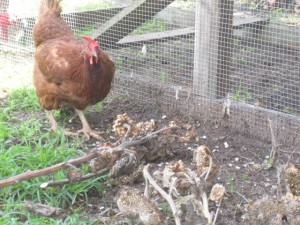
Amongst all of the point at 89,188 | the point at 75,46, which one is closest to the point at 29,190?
the point at 89,188

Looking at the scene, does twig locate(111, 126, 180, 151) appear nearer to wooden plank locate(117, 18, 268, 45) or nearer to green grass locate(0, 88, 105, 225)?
green grass locate(0, 88, 105, 225)

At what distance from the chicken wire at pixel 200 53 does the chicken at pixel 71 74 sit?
0.68 metres

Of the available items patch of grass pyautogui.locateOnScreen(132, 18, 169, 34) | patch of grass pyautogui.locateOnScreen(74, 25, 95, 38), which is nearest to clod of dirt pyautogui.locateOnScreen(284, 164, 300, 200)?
patch of grass pyautogui.locateOnScreen(74, 25, 95, 38)

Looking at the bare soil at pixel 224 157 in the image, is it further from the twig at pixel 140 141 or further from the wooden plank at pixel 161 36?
the wooden plank at pixel 161 36

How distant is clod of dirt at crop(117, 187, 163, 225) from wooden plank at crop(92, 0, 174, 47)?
8.05 feet

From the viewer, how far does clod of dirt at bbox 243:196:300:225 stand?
100 inches

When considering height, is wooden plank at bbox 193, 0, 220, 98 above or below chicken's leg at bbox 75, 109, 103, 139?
above

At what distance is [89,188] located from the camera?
348 centimetres

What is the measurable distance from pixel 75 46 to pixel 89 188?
1.40 m

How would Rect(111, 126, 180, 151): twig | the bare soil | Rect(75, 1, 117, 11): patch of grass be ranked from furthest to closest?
Rect(75, 1, 117, 11): patch of grass
Rect(111, 126, 180, 151): twig
the bare soil

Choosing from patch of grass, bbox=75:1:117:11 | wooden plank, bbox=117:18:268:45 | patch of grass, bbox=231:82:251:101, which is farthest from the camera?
patch of grass, bbox=75:1:117:11

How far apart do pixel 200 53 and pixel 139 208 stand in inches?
82.0

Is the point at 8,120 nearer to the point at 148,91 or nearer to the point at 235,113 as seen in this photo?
the point at 148,91

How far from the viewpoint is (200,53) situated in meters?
4.55
